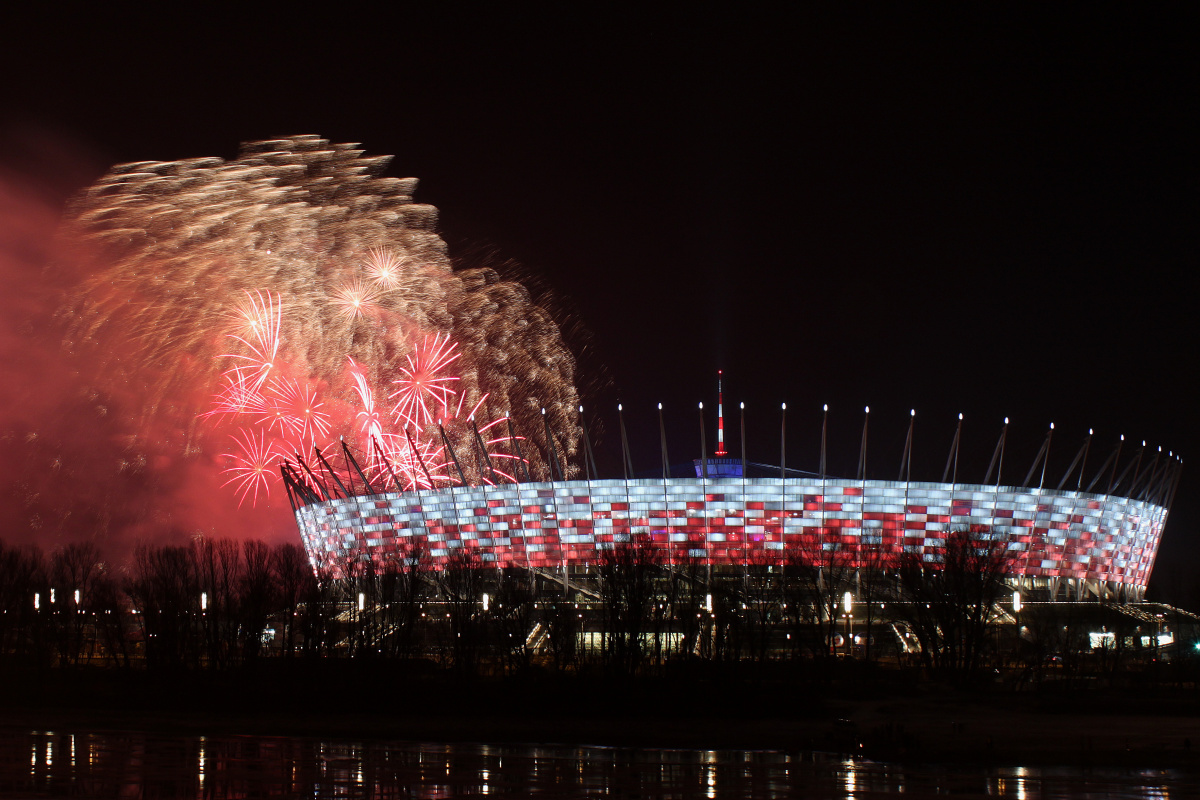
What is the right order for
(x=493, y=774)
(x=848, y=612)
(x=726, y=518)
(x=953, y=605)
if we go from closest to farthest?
(x=493, y=774) < (x=848, y=612) < (x=953, y=605) < (x=726, y=518)

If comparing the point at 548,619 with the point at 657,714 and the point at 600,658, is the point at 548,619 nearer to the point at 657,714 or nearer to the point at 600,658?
the point at 600,658

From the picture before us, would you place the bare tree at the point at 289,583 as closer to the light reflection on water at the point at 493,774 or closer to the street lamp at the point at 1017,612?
the light reflection on water at the point at 493,774

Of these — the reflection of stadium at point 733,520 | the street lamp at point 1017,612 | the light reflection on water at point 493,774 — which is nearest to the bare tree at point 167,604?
the reflection of stadium at point 733,520

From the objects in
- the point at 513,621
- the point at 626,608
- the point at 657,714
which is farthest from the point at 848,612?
the point at 513,621

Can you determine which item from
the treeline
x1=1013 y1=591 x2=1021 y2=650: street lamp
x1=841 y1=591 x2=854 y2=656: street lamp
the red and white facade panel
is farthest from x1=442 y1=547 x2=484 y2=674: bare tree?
x1=1013 y1=591 x2=1021 y2=650: street lamp

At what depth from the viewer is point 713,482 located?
3575 inches

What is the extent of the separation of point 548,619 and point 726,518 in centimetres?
2678

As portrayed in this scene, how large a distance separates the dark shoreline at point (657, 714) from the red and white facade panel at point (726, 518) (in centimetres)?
3443

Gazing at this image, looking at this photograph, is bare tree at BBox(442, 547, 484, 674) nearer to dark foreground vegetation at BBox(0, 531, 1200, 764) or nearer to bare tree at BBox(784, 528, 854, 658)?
dark foreground vegetation at BBox(0, 531, 1200, 764)

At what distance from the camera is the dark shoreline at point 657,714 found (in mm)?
34000

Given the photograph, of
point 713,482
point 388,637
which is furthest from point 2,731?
point 713,482

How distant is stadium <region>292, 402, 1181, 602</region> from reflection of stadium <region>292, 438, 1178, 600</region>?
11cm

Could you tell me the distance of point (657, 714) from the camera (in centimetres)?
4578

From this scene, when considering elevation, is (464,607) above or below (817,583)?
above
